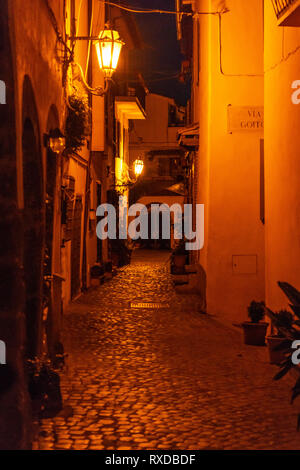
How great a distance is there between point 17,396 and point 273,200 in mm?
5379

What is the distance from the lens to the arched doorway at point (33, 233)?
7488 millimetres

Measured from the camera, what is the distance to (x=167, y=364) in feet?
28.3

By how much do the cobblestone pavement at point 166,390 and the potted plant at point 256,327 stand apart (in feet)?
0.70

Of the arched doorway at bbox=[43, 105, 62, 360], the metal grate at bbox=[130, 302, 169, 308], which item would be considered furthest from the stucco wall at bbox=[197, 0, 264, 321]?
the arched doorway at bbox=[43, 105, 62, 360]

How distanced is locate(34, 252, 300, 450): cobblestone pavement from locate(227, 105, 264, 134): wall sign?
379 centimetres

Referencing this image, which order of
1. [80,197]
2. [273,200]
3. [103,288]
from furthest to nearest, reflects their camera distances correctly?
[103,288], [80,197], [273,200]

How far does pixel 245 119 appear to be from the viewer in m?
13.0

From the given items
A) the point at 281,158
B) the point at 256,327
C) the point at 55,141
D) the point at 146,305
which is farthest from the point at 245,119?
the point at 55,141

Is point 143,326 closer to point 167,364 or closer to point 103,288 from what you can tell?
point 167,364

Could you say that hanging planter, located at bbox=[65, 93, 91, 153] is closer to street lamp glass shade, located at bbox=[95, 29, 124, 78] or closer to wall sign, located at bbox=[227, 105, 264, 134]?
street lamp glass shade, located at bbox=[95, 29, 124, 78]

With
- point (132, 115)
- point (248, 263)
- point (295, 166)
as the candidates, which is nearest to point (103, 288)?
point (248, 263)

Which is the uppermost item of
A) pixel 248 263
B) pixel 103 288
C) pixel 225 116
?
pixel 225 116

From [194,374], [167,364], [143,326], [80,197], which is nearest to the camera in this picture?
[194,374]

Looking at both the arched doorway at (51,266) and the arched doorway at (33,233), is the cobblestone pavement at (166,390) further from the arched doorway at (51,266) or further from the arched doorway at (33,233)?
the arched doorway at (33,233)
